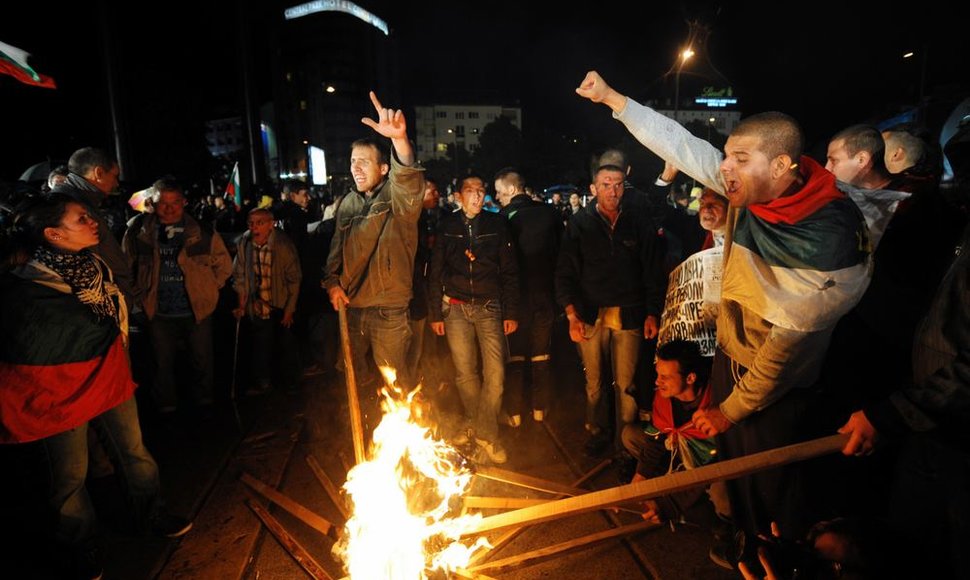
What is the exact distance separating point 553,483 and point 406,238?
2492 mm

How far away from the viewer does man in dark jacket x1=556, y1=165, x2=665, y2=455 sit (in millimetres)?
4751

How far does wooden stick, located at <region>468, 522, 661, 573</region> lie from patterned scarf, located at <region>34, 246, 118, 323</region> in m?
3.10

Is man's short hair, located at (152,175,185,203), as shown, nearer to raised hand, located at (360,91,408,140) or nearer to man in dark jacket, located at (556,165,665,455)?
raised hand, located at (360,91,408,140)

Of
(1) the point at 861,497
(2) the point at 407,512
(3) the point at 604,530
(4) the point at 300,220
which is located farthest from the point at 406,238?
(4) the point at 300,220

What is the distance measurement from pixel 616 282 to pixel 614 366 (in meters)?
0.84

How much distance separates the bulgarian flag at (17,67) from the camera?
5102mm

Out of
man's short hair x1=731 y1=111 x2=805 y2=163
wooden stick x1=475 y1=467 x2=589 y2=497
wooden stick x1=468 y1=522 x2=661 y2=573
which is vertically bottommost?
wooden stick x1=468 y1=522 x2=661 y2=573

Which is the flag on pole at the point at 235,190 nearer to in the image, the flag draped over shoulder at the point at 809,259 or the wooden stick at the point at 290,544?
the wooden stick at the point at 290,544

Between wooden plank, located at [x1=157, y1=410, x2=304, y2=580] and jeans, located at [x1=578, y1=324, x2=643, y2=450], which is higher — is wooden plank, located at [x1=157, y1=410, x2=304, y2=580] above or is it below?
below

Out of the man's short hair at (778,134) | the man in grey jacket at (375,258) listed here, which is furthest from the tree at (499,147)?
the man's short hair at (778,134)

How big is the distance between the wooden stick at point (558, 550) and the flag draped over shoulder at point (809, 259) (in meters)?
2.02

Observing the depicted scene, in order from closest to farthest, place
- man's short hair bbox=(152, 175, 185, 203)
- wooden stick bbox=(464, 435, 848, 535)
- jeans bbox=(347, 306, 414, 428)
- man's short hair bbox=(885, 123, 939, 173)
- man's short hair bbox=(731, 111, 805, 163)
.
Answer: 1. wooden stick bbox=(464, 435, 848, 535)
2. man's short hair bbox=(731, 111, 805, 163)
3. man's short hair bbox=(885, 123, 939, 173)
4. jeans bbox=(347, 306, 414, 428)
5. man's short hair bbox=(152, 175, 185, 203)

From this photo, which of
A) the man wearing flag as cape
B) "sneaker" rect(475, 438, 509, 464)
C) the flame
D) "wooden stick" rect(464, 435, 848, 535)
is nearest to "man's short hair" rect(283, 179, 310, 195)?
"sneaker" rect(475, 438, 509, 464)

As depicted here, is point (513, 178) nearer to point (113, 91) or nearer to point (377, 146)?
point (377, 146)
